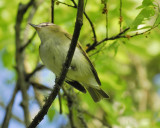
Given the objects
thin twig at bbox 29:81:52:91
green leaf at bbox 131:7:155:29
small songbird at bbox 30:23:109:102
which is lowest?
thin twig at bbox 29:81:52:91

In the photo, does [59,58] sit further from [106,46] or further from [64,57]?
[106,46]

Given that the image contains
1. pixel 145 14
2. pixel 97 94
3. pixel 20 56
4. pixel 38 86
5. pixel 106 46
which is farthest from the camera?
pixel 20 56

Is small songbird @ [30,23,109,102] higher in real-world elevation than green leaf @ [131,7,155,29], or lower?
lower

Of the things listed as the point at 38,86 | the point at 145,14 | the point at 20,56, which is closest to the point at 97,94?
the point at 38,86

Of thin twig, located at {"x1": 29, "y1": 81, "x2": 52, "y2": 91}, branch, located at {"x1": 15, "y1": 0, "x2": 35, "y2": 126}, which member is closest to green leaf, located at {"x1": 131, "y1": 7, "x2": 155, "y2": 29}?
thin twig, located at {"x1": 29, "y1": 81, "x2": 52, "y2": 91}

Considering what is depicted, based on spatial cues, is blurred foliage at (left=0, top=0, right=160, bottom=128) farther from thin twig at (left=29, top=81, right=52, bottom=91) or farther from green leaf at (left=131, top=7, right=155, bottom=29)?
thin twig at (left=29, top=81, right=52, bottom=91)

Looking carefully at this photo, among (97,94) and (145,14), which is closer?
(145,14)

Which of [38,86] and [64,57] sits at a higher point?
[64,57]

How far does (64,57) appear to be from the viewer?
319cm

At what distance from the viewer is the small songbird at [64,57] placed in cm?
325

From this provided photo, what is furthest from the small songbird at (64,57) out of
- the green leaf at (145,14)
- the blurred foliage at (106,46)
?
the green leaf at (145,14)

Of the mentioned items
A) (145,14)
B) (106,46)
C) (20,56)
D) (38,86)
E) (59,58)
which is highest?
(145,14)

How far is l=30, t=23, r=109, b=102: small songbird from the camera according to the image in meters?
Result: 3.25

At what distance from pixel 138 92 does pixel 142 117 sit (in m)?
2.56
